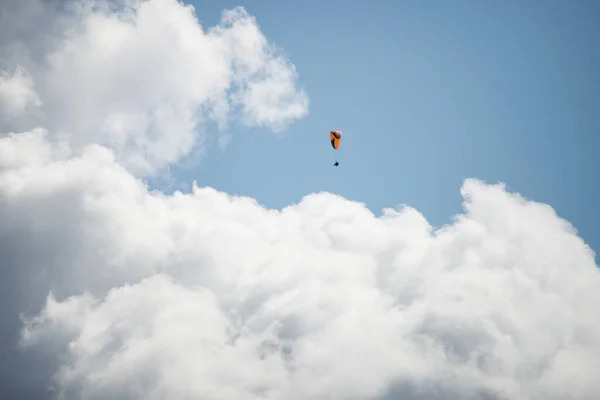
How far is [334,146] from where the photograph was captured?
77.9 meters
